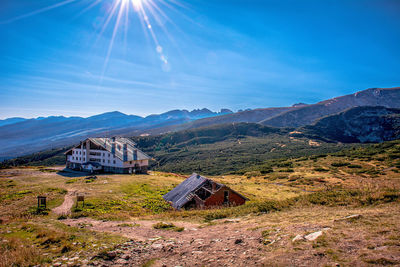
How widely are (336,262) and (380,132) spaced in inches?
8426

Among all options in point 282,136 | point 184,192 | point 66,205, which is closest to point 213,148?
point 282,136

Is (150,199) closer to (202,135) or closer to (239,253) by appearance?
(239,253)

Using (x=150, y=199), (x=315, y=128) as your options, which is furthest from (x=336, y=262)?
(x=315, y=128)

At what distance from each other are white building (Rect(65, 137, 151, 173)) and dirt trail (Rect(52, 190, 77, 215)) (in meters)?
26.6

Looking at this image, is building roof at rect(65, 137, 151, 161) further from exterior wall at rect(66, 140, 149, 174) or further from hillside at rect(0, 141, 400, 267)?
hillside at rect(0, 141, 400, 267)

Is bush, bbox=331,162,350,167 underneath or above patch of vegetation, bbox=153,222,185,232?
underneath

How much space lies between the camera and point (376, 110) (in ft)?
646

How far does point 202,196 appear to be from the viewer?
78.6 ft

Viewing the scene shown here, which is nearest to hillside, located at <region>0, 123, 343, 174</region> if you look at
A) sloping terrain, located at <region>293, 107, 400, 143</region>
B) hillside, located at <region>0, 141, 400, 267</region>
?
sloping terrain, located at <region>293, 107, 400, 143</region>

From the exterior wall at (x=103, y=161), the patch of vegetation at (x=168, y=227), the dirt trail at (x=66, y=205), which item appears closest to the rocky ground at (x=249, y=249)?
the patch of vegetation at (x=168, y=227)

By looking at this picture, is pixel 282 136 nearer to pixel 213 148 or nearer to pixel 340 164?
pixel 213 148

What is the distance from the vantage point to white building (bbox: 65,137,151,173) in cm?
5462

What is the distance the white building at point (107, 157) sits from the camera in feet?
179

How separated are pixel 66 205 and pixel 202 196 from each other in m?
14.3
